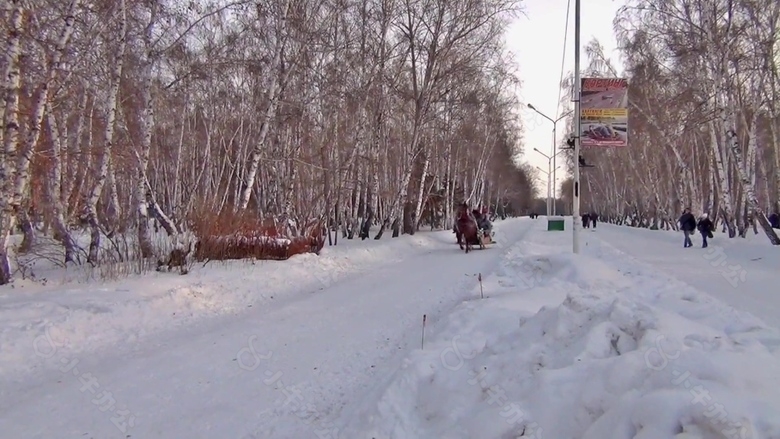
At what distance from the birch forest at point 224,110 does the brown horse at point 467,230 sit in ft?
15.5

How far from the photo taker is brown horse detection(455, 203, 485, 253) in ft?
67.2

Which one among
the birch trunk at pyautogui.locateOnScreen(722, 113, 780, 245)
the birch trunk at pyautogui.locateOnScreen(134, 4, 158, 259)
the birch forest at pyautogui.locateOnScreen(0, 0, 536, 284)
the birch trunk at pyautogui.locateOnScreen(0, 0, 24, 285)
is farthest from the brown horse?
the birch trunk at pyautogui.locateOnScreen(0, 0, 24, 285)

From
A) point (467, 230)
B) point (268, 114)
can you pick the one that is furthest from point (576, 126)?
point (268, 114)

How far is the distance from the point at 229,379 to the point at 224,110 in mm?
20524

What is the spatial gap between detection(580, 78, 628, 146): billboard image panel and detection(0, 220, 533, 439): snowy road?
344 inches

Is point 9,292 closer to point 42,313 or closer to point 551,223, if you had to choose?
point 42,313

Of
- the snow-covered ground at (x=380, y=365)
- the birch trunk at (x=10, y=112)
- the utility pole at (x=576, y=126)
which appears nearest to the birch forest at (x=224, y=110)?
the birch trunk at (x=10, y=112)

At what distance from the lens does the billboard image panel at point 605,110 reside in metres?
14.3

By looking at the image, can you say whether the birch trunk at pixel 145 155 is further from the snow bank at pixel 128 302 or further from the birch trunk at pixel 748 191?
the birch trunk at pixel 748 191

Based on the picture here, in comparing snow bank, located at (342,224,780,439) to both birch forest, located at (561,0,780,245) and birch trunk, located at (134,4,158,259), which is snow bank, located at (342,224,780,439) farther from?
birch forest, located at (561,0,780,245)

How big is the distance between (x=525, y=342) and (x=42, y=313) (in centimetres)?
611

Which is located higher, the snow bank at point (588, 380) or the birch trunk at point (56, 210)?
the birch trunk at point (56, 210)

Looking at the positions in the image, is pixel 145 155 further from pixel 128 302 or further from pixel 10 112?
pixel 128 302

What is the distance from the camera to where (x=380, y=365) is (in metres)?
5.53
